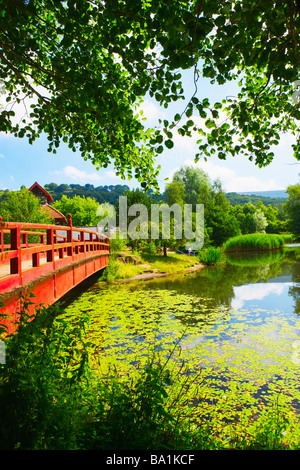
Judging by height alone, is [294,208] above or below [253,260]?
above

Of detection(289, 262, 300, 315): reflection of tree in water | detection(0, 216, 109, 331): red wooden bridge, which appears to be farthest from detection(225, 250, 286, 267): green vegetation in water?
detection(0, 216, 109, 331): red wooden bridge

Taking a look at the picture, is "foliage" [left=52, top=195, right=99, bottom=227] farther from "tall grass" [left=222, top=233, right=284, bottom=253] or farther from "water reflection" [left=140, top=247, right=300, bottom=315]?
"water reflection" [left=140, top=247, right=300, bottom=315]

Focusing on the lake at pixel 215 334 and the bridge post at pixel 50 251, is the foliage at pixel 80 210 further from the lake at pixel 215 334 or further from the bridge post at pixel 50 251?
the bridge post at pixel 50 251

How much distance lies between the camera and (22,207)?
1972cm

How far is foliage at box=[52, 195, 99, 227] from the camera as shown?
5091cm

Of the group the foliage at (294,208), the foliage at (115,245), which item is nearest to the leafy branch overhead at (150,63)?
the foliage at (115,245)

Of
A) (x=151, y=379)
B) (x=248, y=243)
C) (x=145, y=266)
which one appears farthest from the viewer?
(x=248, y=243)

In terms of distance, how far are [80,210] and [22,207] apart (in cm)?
3604

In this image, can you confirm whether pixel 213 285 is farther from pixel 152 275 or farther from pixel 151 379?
pixel 151 379
